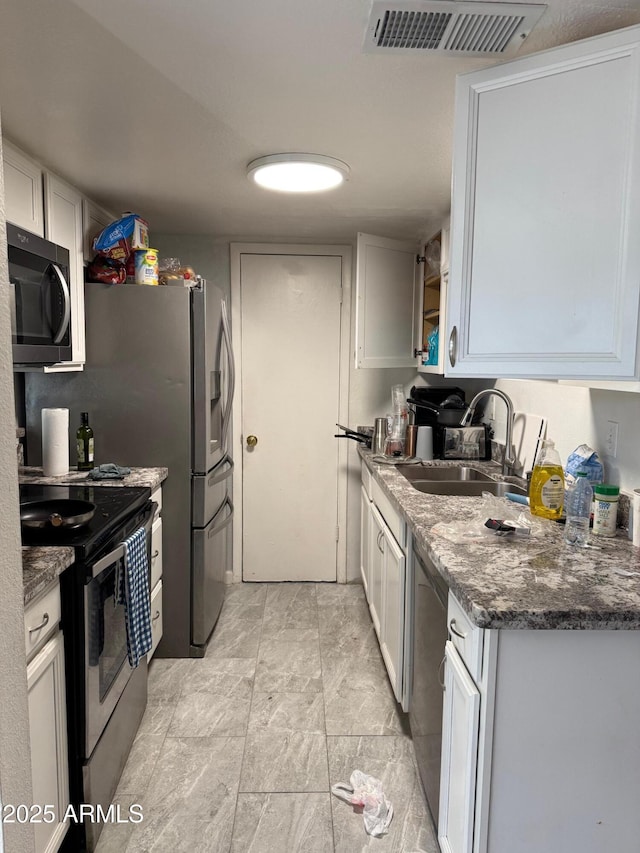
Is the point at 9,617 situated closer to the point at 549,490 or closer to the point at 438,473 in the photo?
the point at 549,490

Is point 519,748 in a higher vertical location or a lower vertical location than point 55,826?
higher

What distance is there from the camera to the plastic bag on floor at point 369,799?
1.66 meters

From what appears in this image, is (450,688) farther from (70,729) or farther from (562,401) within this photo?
(562,401)

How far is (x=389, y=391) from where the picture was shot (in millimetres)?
3586

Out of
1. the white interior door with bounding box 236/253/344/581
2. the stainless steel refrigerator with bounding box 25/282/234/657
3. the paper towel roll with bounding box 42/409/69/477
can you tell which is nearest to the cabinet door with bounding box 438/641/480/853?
the stainless steel refrigerator with bounding box 25/282/234/657

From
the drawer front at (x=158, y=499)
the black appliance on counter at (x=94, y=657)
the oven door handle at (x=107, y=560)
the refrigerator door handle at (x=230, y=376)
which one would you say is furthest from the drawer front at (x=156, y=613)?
the refrigerator door handle at (x=230, y=376)

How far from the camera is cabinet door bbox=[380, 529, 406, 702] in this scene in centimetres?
206

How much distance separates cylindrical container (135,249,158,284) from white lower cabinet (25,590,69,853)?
1607 millimetres

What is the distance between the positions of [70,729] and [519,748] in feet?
3.78

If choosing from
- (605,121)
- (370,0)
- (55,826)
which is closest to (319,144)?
(370,0)

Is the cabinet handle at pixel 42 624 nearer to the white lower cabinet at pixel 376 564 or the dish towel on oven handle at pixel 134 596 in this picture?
the dish towel on oven handle at pixel 134 596

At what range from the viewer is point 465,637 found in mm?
1262

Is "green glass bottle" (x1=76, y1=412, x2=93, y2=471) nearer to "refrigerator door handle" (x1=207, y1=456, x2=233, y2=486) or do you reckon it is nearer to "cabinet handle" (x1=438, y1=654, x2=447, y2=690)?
"refrigerator door handle" (x1=207, y1=456, x2=233, y2=486)

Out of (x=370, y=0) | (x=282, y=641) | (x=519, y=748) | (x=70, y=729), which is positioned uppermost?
(x=370, y=0)
